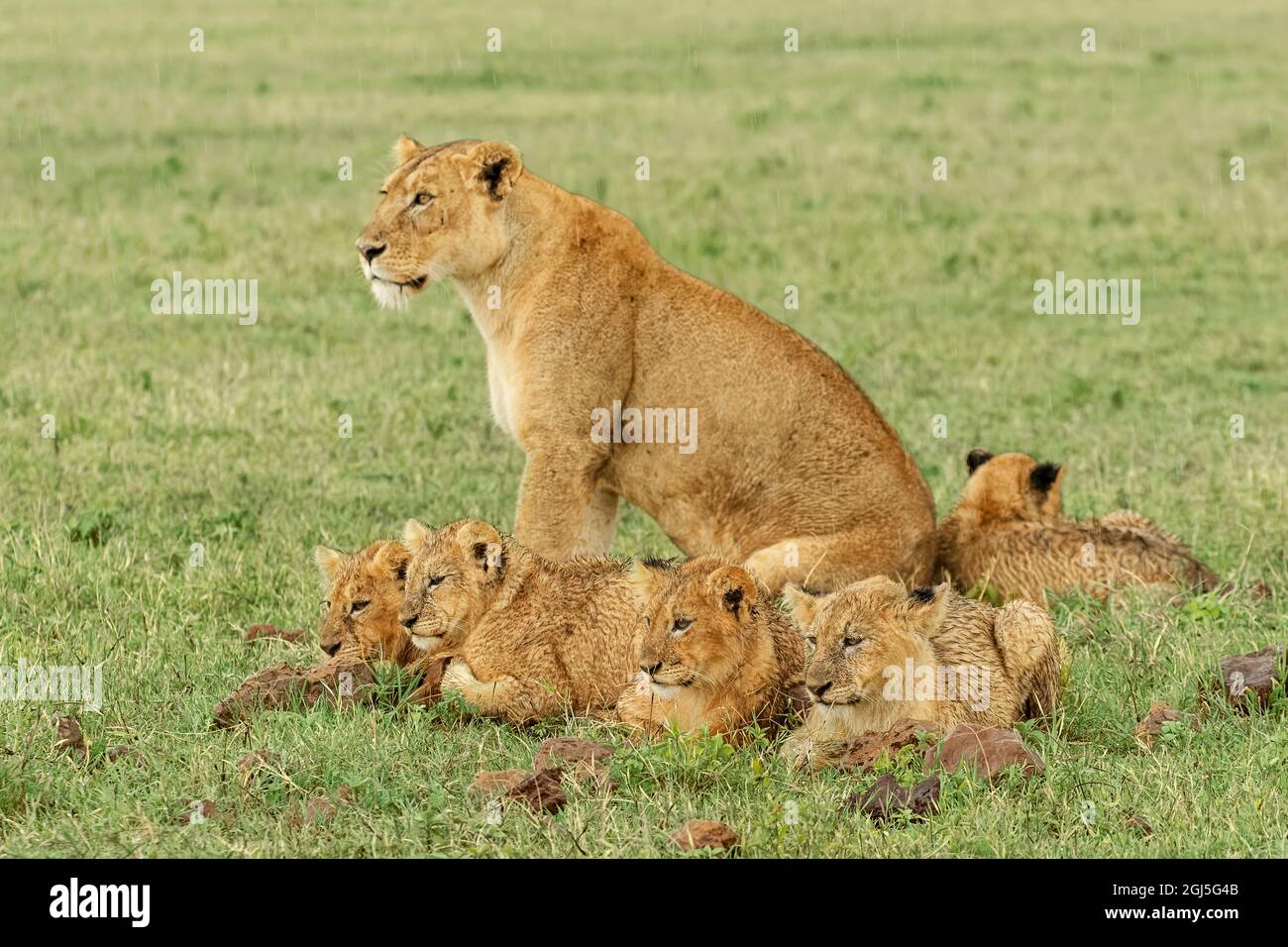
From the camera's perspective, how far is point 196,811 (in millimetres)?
6410

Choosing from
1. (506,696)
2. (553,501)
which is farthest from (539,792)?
(553,501)

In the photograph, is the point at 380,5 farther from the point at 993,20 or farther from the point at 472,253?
the point at 472,253

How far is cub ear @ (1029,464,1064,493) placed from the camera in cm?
960

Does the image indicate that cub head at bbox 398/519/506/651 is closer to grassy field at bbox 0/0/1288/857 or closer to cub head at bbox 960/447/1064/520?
grassy field at bbox 0/0/1288/857

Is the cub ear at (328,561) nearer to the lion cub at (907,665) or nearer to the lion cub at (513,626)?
the lion cub at (513,626)

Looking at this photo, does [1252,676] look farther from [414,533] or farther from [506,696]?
[414,533]

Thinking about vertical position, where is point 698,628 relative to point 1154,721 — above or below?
above

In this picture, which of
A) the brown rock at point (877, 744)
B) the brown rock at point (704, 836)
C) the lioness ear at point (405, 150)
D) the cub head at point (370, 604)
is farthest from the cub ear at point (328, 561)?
the brown rock at point (704, 836)

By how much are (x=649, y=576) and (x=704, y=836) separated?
57.7 inches

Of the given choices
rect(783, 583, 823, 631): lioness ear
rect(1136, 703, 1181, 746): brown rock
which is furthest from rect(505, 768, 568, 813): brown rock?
rect(1136, 703, 1181, 746): brown rock

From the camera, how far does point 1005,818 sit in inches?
254

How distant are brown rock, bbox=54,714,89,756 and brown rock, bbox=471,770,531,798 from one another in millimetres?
1460

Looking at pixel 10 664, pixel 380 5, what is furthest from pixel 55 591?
pixel 380 5

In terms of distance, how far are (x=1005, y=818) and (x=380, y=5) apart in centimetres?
2865
